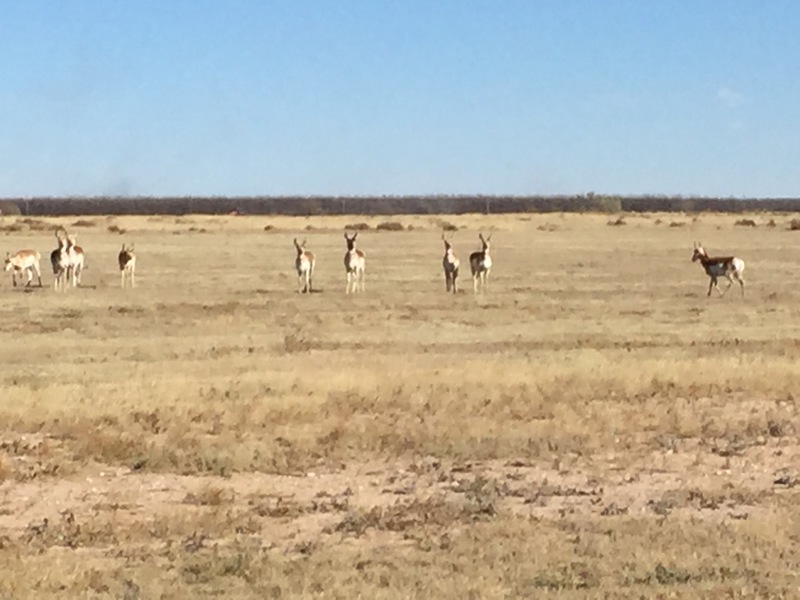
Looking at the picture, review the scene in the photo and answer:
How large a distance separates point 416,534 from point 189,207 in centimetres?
16251

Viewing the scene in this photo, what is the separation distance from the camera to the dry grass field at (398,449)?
9320 mm

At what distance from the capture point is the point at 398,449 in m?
14.2

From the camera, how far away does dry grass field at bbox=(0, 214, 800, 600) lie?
9320mm

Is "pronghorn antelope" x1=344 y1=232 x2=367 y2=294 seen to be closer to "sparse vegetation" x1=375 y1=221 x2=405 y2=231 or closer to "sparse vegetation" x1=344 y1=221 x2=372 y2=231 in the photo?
"sparse vegetation" x1=344 y1=221 x2=372 y2=231

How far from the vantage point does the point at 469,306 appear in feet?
103

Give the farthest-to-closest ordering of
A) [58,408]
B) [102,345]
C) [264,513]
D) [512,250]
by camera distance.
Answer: [512,250] < [102,345] < [58,408] < [264,513]

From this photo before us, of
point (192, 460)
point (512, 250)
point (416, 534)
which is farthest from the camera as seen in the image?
point (512, 250)

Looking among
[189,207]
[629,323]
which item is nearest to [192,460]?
[629,323]

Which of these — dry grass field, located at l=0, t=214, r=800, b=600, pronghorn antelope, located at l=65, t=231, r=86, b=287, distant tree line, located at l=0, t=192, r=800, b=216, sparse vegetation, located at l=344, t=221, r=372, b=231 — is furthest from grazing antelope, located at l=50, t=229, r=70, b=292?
distant tree line, located at l=0, t=192, r=800, b=216

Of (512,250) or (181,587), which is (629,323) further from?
(512,250)

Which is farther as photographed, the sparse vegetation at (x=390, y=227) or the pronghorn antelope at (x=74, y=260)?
the sparse vegetation at (x=390, y=227)

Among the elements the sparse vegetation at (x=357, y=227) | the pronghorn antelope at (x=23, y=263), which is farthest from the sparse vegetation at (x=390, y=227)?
the pronghorn antelope at (x=23, y=263)

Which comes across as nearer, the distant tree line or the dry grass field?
the dry grass field

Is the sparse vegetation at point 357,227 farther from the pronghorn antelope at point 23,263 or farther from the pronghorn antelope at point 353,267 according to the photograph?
the pronghorn antelope at point 353,267
